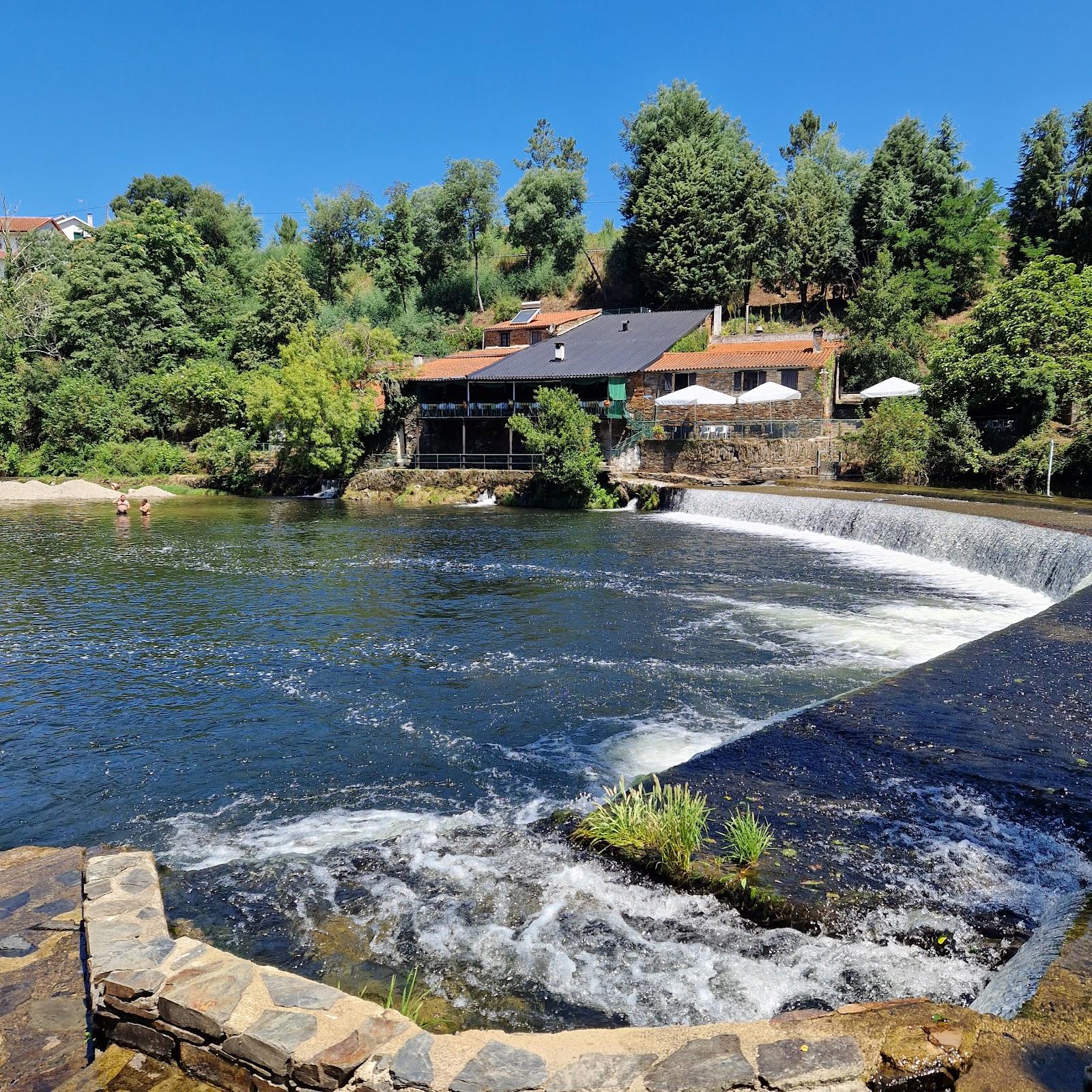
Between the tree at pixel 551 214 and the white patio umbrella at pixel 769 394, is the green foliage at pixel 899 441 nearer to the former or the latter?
the white patio umbrella at pixel 769 394

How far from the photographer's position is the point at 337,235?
64438 mm

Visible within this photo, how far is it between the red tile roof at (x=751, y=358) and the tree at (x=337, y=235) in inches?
1368

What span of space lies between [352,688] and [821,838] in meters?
7.08

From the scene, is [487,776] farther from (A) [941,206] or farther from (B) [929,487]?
(A) [941,206]

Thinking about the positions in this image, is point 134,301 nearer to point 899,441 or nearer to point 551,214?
point 551,214

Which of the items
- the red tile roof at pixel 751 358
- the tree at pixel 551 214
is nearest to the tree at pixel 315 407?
the red tile roof at pixel 751 358

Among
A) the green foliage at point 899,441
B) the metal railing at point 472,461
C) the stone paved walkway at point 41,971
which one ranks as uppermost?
the green foliage at point 899,441

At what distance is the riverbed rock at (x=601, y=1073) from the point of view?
3674mm

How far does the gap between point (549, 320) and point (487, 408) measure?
12.4 meters

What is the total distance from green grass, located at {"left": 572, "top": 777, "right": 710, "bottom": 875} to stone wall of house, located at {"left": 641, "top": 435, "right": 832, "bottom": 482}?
28.1 meters

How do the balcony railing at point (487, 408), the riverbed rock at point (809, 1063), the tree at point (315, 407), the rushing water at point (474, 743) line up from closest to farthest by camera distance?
the riverbed rock at point (809, 1063) < the rushing water at point (474, 743) < the balcony railing at point (487, 408) < the tree at point (315, 407)

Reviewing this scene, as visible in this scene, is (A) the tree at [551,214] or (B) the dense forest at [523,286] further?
(A) the tree at [551,214]

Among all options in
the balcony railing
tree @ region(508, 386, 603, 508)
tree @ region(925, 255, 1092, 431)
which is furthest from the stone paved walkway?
the balcony railing

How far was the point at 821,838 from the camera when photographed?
6.41m
